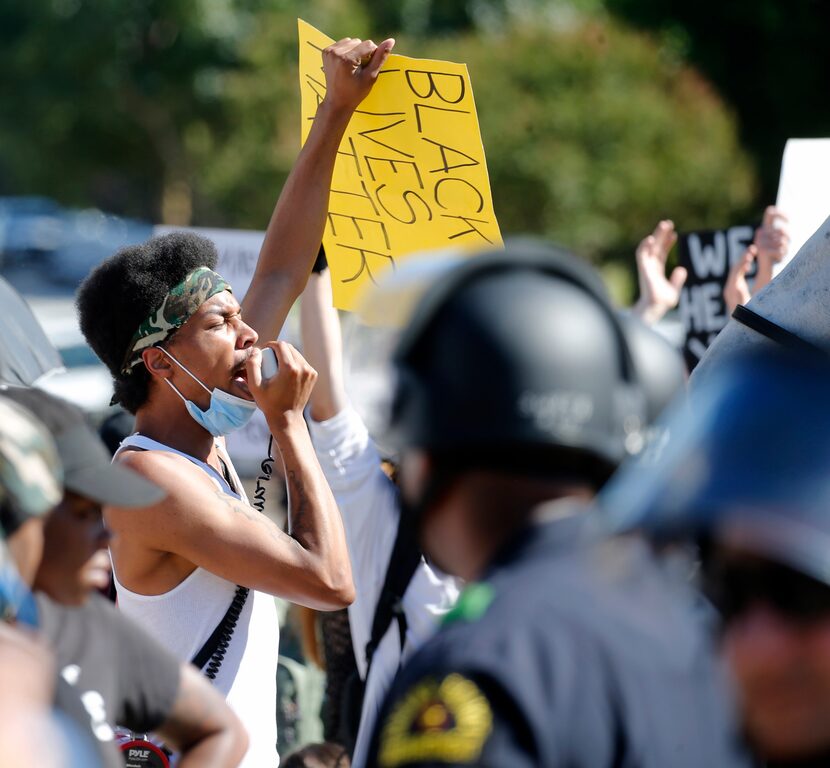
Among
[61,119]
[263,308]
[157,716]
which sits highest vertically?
[263,308]

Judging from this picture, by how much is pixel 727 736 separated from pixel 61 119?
28073 millimetres

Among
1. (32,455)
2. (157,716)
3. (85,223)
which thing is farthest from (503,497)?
(85,223)

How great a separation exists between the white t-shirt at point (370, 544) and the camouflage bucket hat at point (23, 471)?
172cm

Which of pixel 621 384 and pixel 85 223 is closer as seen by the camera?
pixel 621 384

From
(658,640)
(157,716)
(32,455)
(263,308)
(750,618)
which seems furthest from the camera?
(263,308)

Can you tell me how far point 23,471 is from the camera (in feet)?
6.20

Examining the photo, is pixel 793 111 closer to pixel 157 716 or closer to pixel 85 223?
pixel 157 716

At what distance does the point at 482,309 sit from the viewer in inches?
64.2

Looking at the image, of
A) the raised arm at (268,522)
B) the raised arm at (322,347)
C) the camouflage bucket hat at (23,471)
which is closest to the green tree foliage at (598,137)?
the raised arm at (322,347)

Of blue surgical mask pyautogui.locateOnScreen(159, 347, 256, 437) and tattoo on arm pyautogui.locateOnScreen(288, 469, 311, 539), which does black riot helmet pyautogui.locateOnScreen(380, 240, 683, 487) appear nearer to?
tattoo on arm pyautogui.locateOnScreen(288, 469, 311, 539)

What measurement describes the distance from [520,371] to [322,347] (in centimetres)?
216

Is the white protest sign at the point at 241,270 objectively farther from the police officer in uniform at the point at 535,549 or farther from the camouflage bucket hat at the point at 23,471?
the police officer in uniform at the point at 535,549

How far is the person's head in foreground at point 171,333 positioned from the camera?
3.28 meters

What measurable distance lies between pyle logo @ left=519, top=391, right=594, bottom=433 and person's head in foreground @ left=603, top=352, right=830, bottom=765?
146 mm
